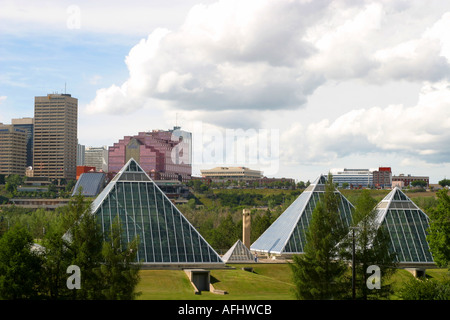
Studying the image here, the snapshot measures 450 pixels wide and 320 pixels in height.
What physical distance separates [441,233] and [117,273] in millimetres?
40938

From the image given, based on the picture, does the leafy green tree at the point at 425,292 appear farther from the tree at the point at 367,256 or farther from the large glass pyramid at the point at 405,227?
the large glass pyramid at the point at 405,227

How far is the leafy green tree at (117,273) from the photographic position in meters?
48.2

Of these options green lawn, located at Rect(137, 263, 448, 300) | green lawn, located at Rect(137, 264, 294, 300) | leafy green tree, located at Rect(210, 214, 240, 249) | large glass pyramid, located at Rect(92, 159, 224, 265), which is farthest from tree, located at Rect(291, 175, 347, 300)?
leafy green tree, located at Rect(210, 214, 240, 249)

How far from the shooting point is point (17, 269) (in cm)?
5319

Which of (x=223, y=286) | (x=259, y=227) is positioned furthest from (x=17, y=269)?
(x=259, y=227)

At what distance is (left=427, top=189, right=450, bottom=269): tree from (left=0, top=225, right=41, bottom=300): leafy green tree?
44194 mm

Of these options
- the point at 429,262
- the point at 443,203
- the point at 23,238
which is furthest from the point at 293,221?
the point at 23,238

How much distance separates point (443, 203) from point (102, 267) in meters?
44.2

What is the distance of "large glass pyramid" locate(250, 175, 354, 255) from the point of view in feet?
307

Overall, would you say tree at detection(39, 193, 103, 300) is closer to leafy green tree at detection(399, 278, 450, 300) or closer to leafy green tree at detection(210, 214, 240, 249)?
leafy green tree at detection(399, 278, 450, 300)

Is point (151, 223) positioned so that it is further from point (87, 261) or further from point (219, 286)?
point (87, 261)

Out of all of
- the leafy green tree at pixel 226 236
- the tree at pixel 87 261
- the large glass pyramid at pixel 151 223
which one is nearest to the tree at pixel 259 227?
the leafy green tree at pixel 226 236

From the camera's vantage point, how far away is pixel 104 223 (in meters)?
75.0
